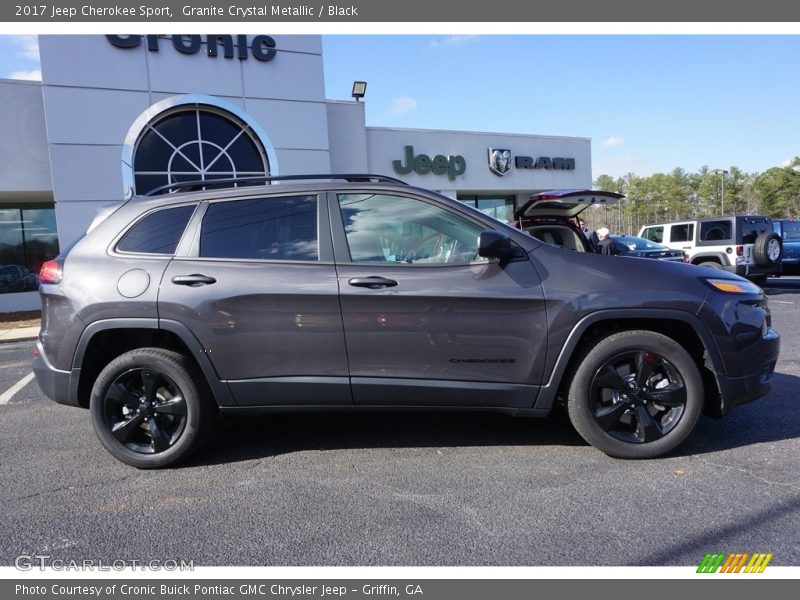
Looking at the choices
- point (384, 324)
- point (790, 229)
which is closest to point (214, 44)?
point (384, 324)

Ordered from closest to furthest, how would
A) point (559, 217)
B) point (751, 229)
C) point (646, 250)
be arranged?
point (559, 217), point (751, 229), point (646, 250)

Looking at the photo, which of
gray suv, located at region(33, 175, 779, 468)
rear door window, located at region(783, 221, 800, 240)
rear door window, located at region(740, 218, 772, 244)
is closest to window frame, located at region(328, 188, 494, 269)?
gray suv, located at region(33, 175, 779, 468)

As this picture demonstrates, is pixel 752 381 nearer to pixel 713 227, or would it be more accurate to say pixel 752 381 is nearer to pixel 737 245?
pixel 737 245

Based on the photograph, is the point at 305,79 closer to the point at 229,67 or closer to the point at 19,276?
the point at 229,67

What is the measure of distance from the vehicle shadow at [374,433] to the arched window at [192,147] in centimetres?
1091

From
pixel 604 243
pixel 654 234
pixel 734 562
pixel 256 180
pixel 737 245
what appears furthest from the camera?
pixel 654 234

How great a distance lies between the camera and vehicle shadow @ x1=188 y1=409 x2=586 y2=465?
375 centimetres

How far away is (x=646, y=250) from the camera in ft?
43.2

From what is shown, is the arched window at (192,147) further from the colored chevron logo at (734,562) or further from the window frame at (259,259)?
the colored chevron logo at (734,562)

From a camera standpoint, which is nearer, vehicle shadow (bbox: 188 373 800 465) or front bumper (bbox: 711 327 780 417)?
Result: front bumper (bbox: 711 327 780 417)

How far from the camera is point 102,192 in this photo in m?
13.1

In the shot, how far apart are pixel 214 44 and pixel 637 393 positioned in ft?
46.5

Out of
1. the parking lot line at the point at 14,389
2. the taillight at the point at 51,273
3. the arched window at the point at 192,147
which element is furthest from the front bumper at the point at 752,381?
the arched window at the point at 192,147

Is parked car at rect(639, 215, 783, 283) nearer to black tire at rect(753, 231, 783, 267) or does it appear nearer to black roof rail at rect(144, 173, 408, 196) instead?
black tire at rect(753, 231, 783, 267)
